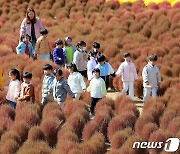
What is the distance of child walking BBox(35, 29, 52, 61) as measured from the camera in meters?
A: 12.0

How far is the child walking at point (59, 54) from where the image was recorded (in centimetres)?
1184

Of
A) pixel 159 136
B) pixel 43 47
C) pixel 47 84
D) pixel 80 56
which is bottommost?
pixel 159 136

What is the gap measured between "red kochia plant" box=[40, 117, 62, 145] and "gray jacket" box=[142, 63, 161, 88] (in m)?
A: 2.70

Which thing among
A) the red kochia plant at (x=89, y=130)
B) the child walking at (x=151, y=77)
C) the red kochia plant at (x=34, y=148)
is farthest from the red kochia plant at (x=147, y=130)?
the child walking at (x=151, y=77)

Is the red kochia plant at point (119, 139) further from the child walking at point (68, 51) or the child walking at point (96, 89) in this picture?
the child walking at point (68, 51)

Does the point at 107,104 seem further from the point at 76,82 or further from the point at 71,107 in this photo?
the point at 76,82

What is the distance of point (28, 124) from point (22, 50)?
4.61 metres

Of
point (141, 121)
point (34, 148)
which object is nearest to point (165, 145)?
point (141, 121)

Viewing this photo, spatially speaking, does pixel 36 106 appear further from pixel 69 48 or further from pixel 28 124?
pixel 69 48

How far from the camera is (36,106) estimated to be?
9.07 m

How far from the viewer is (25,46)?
12719mm

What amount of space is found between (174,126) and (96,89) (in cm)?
212

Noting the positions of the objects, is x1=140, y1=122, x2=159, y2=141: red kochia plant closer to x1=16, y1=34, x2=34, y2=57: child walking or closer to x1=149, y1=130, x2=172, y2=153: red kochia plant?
x1=149, y1=130, x2=172, y2=153: red kochia plant

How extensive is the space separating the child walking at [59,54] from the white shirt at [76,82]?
6.56 feet
